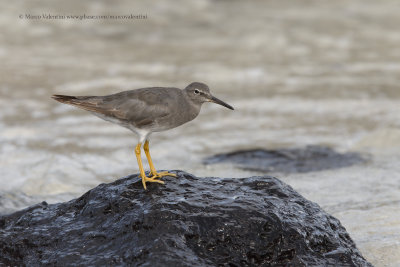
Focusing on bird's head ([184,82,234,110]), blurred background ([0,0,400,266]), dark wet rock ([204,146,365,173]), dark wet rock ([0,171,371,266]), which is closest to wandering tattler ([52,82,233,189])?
bird's head ([184,82,234,110])

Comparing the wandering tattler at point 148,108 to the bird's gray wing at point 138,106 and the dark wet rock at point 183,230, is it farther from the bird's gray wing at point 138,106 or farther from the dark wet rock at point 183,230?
the dark wet rock at point 183,230

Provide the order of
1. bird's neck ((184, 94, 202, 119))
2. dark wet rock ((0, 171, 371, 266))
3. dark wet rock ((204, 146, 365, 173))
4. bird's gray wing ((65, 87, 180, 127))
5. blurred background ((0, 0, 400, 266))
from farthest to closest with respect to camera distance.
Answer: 1. dark wet rock ((204, 146, 365, 173))
2. blurred background ((0, 0, 400, 266))
3. bird's neck ((184, 94, 202, 119))
4. bird's gray wing ((65, 87, 180, 127))
5. dark wet rock ((0, 171, 371, 266))

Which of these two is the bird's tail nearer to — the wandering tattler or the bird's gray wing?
the wandering tattler

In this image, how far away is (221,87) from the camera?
44.0 ft

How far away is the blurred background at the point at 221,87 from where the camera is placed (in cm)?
748

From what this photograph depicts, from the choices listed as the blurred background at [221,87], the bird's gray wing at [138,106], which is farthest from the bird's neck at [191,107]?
the blurred background at [221,87]

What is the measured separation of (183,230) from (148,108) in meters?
1.34

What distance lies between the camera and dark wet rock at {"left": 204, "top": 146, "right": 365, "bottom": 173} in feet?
26.9

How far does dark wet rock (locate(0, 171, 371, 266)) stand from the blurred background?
A: 891 mm

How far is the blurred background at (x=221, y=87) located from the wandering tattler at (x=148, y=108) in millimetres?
1364

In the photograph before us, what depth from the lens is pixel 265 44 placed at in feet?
56.3

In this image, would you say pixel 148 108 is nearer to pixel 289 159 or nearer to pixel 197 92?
pixel 197 92

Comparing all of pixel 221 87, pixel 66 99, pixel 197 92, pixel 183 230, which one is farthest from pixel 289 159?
pixel 221 87

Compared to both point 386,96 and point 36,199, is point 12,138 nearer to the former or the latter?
point 36,199
